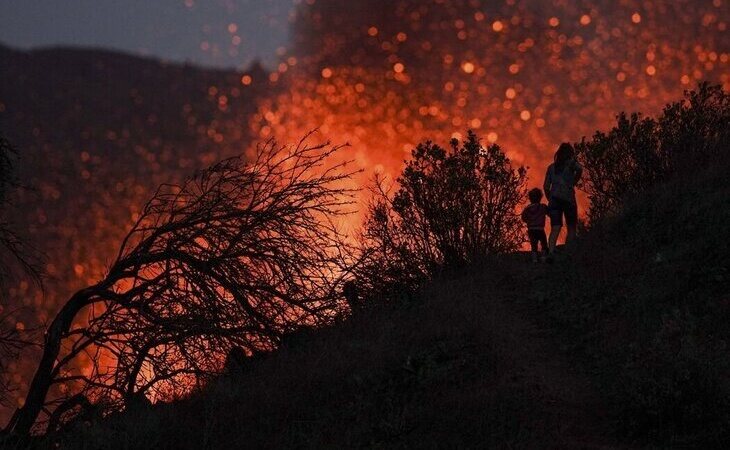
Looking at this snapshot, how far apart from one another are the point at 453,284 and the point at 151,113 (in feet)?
484

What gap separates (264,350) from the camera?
11.6 meters

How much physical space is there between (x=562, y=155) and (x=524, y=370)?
19.2 ft

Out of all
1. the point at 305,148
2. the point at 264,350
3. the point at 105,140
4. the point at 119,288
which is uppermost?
the point at 105,140

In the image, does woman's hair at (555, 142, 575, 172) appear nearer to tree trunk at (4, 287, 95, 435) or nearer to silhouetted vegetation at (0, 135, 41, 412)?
tree trunk at (4, 287, 95, 435)

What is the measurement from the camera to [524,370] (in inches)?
364

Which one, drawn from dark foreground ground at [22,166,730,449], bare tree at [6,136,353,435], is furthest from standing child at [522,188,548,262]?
bare tree at [6,136,353,435]

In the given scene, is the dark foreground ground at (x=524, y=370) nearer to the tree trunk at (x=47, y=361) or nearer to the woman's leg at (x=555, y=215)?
the woman's leg at (x=555, y=215)

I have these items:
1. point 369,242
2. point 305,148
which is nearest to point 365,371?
point 305,148

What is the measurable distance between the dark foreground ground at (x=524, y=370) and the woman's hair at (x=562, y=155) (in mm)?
1549

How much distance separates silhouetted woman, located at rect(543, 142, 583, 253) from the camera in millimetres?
14164

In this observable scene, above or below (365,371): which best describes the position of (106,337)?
above

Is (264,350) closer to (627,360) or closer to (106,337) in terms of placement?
(106,337)

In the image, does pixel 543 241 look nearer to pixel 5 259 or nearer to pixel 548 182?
pixel 548 182

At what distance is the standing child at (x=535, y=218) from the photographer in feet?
47.9
